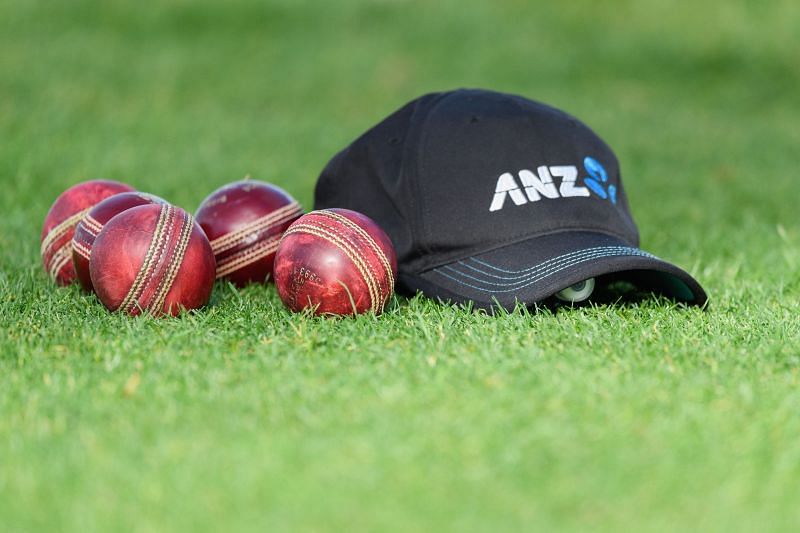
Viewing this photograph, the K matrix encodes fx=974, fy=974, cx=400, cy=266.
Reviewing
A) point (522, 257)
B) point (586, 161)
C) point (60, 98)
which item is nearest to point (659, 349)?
point (522, 257)

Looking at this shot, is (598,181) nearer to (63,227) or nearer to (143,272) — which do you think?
(143,272)

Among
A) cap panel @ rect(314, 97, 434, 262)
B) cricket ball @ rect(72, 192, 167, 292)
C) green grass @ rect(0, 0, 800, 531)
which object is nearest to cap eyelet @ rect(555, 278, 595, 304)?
green grass @ rect(0, 0, 800, 531)

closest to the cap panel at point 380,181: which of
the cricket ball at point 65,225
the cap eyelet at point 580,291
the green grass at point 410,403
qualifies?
the green grass at point 410,403

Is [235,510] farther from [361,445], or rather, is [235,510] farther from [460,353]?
[460,353]

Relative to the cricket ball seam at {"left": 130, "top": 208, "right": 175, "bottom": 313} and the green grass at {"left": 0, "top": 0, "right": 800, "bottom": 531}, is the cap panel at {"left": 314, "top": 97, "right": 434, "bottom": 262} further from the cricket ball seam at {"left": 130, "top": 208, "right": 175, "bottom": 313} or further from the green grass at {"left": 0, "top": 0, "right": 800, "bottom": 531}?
the cricket ball seam at {"left": 130, "top": 208, "right": 175, "bottom": 313}

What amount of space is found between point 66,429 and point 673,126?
854cm

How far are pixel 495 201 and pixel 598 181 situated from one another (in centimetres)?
52

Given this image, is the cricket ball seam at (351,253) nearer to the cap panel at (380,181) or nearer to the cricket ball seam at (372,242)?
the cricket ball seam at (372,242)

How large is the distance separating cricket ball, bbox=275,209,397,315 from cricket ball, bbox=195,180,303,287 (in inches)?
22.0

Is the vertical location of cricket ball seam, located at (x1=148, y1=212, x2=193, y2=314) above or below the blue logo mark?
below

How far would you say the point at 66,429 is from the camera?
8.91 feet

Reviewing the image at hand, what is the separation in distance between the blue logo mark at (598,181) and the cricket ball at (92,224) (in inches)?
68.8

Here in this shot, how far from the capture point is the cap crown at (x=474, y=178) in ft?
12.5

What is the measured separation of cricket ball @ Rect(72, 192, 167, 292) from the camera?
12.9 ft
